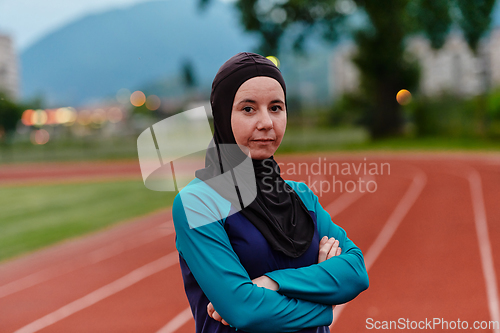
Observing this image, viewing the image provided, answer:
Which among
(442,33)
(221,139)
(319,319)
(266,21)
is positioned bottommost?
(319,319)

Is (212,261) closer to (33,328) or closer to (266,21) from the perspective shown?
(33,328)

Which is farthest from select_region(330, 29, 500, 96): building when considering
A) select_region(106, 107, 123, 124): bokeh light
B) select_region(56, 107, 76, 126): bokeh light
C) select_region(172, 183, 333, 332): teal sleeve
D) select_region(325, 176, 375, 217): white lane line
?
select_region(106, 107, 123, 124): bokeh light

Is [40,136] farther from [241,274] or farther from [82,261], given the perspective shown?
[241,274]

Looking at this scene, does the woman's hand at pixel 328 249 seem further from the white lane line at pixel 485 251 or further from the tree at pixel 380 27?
the tree at pixel 380 27

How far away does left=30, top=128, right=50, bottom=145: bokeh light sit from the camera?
1273 inches

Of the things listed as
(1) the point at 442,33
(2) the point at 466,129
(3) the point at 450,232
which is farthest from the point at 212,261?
(2) the point at 466,129

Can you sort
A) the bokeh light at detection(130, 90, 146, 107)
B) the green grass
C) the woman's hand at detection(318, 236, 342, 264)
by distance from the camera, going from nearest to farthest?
the woman's hand at detection(318, 236, 342, 264)
the green grass
the bokeh light at detection(130, 90, 146, 107)

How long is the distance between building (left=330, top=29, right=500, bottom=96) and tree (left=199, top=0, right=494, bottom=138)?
64.1 inches

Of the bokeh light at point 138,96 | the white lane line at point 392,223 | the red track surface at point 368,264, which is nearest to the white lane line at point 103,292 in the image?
the red track surface at point 368,264

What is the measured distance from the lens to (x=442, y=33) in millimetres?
19219

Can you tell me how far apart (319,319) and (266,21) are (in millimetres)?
25770

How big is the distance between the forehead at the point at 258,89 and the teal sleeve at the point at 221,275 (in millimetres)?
331

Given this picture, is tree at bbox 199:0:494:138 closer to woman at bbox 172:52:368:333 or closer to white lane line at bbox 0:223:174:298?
white lane line at bbox 0:223:174:298

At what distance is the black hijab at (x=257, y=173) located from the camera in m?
1.29
